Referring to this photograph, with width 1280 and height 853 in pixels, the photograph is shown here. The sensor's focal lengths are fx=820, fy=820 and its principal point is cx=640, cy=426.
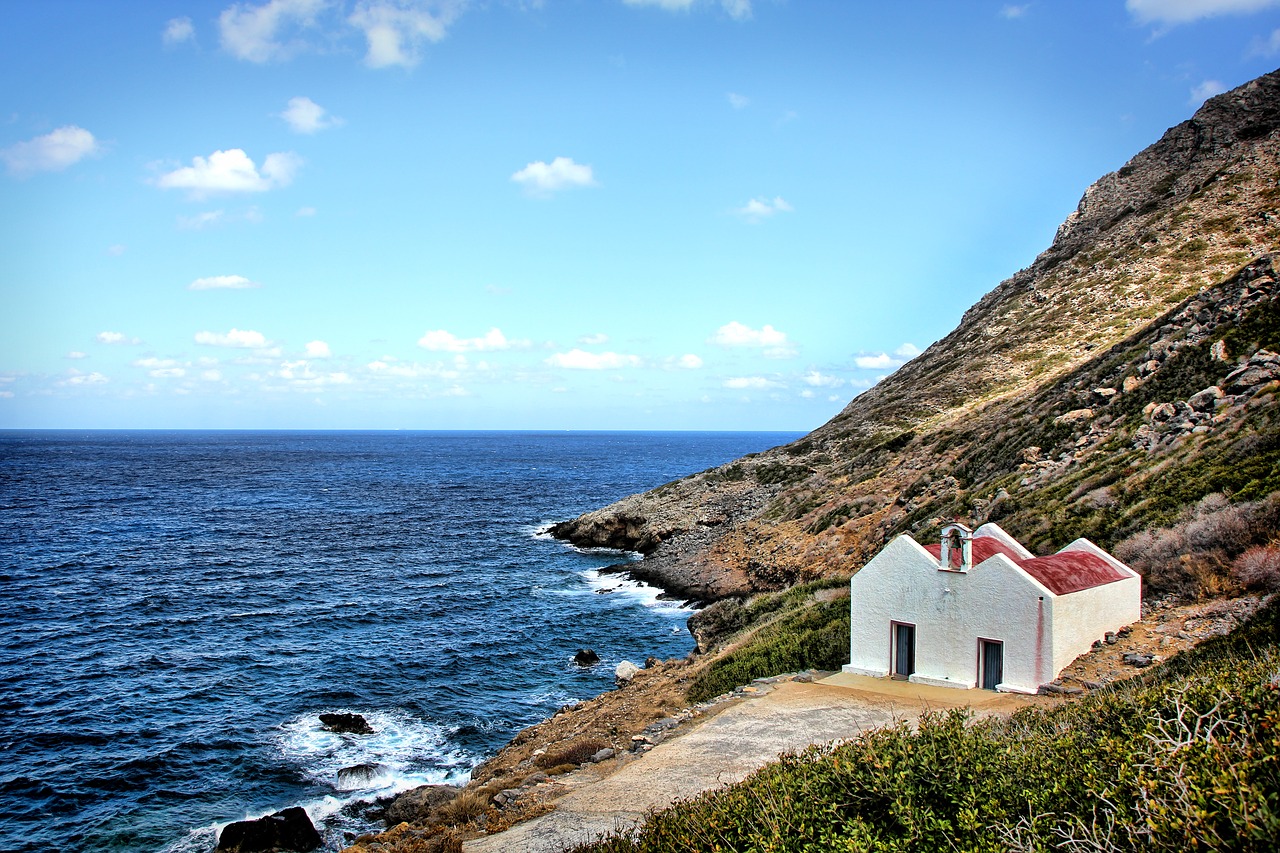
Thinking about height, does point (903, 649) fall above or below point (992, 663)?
below

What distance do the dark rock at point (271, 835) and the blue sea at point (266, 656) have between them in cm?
51

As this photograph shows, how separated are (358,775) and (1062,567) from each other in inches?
784

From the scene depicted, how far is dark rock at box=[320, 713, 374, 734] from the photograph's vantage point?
27.2m

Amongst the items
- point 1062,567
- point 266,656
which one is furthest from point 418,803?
point 266,656

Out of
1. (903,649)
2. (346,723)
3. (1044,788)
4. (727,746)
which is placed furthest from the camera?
(346,723)

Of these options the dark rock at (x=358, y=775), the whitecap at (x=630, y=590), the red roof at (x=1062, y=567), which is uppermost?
the red roof at (x=1062, y=567)

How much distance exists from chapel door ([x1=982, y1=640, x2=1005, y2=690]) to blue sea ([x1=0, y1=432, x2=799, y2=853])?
1470cm

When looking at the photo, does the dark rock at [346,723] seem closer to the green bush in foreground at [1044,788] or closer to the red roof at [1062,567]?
the green bush in foreground at [1044,788]

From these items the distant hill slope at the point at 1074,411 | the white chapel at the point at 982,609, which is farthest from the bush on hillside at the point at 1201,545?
the white chapel at the point at 982,609

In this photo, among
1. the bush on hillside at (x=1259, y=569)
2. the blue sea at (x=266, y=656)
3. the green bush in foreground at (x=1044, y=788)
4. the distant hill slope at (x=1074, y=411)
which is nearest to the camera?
the green bush in foreground at (x=1044, y=788)

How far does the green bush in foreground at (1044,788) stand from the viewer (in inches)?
287

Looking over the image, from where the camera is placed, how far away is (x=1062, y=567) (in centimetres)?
1862

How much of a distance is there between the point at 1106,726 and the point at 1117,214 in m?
73.6

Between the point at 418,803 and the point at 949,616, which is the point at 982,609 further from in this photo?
the point at 418,803
